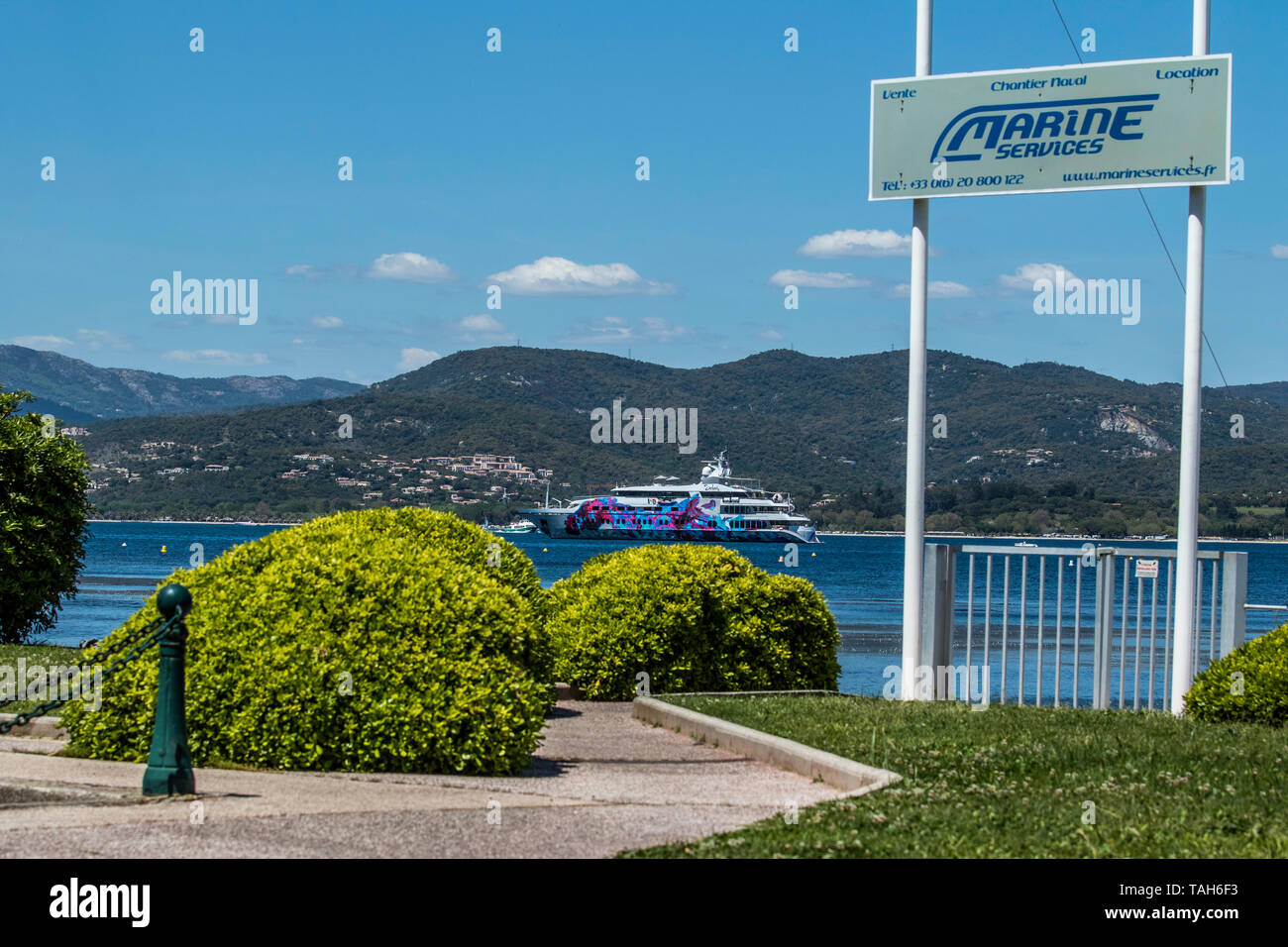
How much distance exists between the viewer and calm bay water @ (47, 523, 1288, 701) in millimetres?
31311

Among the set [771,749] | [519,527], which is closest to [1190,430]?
[771,749]

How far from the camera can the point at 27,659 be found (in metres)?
11.8

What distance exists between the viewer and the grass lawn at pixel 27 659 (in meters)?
9.18

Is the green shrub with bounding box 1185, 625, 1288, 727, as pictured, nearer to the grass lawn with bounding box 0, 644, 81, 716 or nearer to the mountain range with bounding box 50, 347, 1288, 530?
the grass lawn with bounding box 0, 644, 81, 716

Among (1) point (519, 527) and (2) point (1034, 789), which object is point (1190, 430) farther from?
(1) point (519, 527)

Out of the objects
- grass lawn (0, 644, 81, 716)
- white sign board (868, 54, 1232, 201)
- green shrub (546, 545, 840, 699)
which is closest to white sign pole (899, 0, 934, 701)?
white sign board (868, 54, 1232, 201)

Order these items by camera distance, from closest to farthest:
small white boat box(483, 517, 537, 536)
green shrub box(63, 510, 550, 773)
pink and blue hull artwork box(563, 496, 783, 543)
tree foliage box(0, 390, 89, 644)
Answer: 1. green shrub box(63, 510, 550, 773)
2. tree foliage box(0, 390, 89, 644)
3. pink and blue hull artwork box(563, 496, 783, 543)
4. small white boat box(483, 517, 537, 536)

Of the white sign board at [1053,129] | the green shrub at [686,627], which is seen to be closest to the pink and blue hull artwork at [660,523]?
the green shrub at [686,627]

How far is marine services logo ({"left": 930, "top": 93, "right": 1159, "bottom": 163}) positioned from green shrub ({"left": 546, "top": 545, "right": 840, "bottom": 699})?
442 cm

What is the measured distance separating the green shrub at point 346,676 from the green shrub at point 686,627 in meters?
3.87

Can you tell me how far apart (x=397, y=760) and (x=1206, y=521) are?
7162 centimetres

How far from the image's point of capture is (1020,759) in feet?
25.1
